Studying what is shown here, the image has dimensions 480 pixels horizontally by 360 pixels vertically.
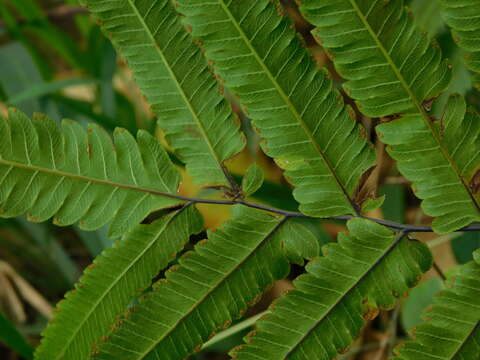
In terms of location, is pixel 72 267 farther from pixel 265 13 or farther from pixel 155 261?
pixel 265 13

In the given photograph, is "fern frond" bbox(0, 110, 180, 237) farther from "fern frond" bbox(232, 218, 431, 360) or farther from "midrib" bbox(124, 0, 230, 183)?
"fern frond" bbox(232, 218, 431, 360)

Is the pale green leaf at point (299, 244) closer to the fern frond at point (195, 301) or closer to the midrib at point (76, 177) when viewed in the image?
the fern frond at point (195, 301)

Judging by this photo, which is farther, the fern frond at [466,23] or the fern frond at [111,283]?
the fern frond at [111,283]

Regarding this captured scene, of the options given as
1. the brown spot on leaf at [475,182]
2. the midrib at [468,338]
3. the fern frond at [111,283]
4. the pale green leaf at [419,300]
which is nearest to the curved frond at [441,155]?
the brown spot on leaf at [475,182]

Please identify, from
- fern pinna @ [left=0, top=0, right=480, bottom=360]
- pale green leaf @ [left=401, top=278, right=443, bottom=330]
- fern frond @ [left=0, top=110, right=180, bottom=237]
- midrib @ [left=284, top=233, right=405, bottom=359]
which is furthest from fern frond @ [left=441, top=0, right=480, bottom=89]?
pale green leaf @ [left=401, top=278, right=443, bottom=330]

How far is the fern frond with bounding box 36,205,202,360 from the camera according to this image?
0.70 m

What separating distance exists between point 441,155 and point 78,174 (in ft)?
1.38

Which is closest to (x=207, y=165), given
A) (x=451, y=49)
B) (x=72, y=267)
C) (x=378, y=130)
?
(x=378, y=130)

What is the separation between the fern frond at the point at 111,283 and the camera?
695 millimetres

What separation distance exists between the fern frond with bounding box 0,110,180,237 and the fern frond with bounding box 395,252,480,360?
1.10ft

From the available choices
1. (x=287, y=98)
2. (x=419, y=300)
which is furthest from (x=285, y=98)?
(x=419, y=300)

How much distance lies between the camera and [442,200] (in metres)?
0.66

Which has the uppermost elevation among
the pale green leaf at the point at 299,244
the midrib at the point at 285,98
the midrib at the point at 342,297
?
the midrib at the point at 285,98

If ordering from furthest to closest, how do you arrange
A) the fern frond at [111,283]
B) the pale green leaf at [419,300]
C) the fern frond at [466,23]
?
the pale green leaf at [419,300], the fern frond at [111,283], the fern frond at [466,23]
